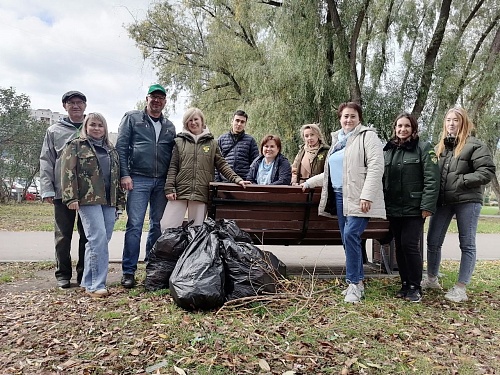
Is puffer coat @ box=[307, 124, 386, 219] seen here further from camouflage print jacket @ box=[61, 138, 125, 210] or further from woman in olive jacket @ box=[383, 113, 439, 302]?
camouflage print jacket @ box=[61, 138, 125, 210]

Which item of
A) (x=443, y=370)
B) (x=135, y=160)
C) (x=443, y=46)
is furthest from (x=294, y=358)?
(x=443, y=46)

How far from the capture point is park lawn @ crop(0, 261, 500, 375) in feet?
8.04

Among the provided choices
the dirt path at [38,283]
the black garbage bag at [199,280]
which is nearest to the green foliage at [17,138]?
the dirt path at [38,283]

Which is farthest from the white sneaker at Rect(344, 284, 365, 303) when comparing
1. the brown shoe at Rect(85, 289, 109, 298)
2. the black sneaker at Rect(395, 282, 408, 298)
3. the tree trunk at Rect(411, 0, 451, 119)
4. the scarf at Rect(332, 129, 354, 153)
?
the tree trunk at Rect(411, 0, 451, 119)

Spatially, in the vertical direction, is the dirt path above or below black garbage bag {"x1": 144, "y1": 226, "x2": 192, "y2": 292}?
below

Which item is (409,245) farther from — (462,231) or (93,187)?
(93,187)

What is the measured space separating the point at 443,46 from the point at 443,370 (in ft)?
32.9

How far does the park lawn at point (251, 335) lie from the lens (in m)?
2.45

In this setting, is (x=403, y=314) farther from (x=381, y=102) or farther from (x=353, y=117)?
(x=381, y=102)

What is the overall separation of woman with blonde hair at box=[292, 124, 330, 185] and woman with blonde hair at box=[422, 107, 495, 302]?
1160 mm

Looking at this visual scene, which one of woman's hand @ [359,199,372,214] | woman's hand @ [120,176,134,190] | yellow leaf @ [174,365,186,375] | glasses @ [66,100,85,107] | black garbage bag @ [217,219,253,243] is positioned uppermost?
glasses @ [66,100,85,107]

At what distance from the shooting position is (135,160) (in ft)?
13.5

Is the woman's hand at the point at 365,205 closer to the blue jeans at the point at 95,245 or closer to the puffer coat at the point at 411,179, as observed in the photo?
the puffer coat at the point at 411,179

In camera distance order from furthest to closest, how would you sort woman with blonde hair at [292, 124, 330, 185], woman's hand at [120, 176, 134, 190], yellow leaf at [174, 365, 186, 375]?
1. woman with blonde hair at [292, 124, 330, 185]
2. woman's hand at [120, 176, 134, 190]
3. yellow leaf at [174, 365, 186, 375]
